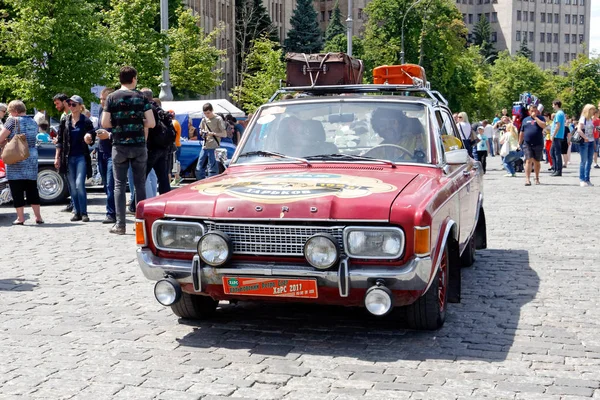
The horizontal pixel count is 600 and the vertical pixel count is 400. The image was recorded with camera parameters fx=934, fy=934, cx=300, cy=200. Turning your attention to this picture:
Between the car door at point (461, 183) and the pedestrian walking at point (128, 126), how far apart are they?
4.36 m

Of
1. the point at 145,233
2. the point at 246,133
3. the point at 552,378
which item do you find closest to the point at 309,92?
the point at 246,133

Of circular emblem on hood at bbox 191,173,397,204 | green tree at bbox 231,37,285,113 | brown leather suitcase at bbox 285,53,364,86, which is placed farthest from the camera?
green tree at bbox 231,37,285,113

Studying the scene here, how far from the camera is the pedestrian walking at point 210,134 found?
1886 cm

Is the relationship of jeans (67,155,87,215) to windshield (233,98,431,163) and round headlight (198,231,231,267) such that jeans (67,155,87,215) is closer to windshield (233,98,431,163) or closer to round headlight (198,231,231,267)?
windshield (233,98,431,163)

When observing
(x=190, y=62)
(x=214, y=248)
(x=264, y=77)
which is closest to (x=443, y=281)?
(x=214, y=248)

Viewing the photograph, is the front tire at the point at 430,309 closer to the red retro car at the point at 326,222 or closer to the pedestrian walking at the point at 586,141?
the red retro car at the point at 326,222

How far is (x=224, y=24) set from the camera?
84.7 m

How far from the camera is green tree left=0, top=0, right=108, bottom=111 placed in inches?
1120

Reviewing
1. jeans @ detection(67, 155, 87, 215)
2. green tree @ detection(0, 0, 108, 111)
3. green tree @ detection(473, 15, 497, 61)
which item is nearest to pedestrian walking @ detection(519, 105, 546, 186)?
jeans @ detection(67, 155, 87, 215)

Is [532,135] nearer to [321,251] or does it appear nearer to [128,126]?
[128,126]

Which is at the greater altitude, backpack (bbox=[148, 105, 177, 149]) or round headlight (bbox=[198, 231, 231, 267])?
backpack (bbox=[148, 105, 177, 149])

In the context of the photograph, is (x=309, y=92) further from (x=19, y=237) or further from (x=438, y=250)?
(x=19, y=237)

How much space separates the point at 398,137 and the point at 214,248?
1975 millimetres

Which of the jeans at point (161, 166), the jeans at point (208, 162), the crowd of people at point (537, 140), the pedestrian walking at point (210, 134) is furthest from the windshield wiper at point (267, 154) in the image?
the jeans at point (208, 162)
